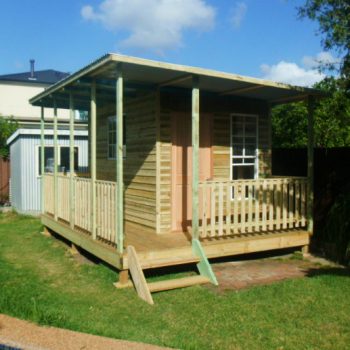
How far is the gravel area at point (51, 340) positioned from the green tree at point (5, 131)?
14923 millimetres

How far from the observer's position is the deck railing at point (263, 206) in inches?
288

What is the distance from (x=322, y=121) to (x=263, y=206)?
16.1 feet

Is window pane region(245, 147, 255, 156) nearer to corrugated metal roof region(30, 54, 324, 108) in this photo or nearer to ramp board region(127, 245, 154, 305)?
corrugated metal roof region(30, 54, 324, 108)

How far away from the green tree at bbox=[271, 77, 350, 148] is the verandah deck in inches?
68.1

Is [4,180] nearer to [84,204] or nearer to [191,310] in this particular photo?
[84,204]

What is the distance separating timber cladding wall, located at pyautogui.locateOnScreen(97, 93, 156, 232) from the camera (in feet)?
27.1

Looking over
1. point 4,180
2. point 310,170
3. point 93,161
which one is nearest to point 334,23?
point 310,170

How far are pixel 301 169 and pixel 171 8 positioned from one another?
9.18 m

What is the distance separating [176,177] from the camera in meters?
8.33

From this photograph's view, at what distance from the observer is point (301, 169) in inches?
388

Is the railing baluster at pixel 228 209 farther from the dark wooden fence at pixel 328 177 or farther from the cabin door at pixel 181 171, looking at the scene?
the dark wooden fence at pixel 328 177

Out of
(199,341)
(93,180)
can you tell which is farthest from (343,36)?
(199,341)

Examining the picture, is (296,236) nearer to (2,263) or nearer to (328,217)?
(328,217)

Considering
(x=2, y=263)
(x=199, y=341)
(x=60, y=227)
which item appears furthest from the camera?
(x=60, y=227)
